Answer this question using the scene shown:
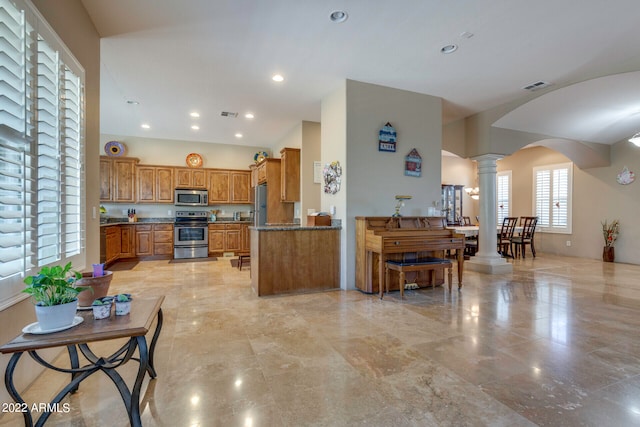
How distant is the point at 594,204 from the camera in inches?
276

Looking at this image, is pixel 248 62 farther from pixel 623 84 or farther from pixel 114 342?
pixel 623 84

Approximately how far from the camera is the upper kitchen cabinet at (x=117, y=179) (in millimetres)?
6938

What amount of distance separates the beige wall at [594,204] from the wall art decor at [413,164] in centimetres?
544

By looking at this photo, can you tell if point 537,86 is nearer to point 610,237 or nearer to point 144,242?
point 610,237

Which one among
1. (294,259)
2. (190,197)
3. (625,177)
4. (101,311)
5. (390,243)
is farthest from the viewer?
(190,197)

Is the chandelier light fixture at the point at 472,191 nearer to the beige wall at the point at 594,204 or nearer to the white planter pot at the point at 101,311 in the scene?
the beige wall at the point at 594,204

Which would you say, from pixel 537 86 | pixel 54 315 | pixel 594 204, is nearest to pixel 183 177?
pixel 54 315

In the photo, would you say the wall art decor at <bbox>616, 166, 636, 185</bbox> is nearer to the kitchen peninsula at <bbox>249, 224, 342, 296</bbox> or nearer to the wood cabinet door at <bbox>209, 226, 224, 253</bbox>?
the kitchen peninsula at <bbox>249, 224, 342, 296</bbox>

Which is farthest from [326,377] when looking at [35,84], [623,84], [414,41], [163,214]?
[163,214]

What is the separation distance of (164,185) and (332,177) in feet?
16.5

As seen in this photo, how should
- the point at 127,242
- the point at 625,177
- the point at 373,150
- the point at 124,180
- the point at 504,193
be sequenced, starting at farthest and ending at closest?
the point at 504,193 → the point at 124,180 → the point at 127,242 → the point at 625,177 → the point at 373,150

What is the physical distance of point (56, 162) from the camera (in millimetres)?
2113

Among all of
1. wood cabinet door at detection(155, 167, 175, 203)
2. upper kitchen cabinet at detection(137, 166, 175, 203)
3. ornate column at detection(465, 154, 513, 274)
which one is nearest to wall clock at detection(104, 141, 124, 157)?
upper kitchen cabinet at detection(137, 166, 175, 203)

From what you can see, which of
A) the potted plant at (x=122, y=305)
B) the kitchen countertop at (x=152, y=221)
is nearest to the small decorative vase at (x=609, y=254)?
the kitchen countertop at (x=152, y=221)
